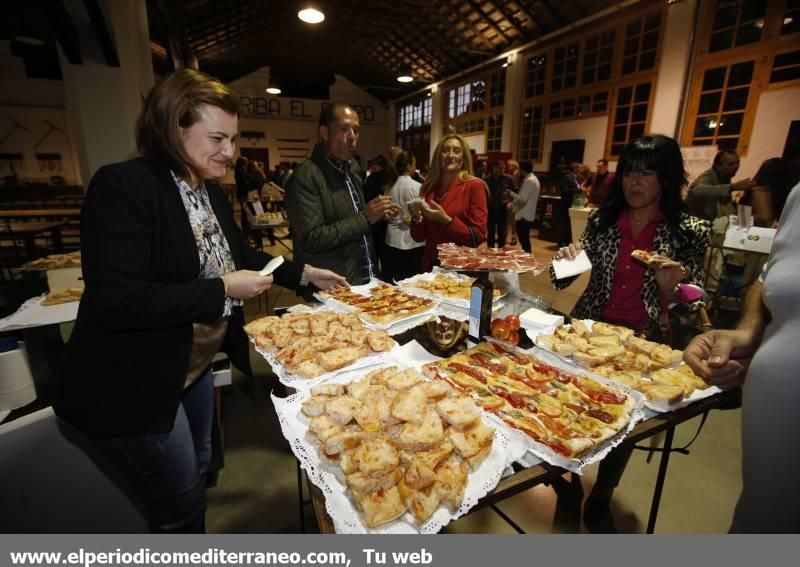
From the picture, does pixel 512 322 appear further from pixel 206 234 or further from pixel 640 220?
pixel 206 234

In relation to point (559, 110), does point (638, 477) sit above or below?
below

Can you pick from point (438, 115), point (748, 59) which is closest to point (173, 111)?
point (748, 59)

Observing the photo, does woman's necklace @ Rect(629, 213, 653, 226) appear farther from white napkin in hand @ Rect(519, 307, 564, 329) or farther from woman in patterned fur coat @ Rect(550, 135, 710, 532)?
white napkin in hand @ Rect(519, 307, 564, 329)

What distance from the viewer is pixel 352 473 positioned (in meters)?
0.91

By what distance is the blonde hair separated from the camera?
3.01m

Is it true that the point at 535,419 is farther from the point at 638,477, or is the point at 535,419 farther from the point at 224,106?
the point at 638,477

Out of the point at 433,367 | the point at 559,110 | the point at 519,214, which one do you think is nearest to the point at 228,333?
the point at 433,367

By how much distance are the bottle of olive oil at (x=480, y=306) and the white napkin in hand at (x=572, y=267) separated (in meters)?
0.38

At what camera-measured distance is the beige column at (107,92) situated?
4945 mm

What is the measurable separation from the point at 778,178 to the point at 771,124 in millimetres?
2952

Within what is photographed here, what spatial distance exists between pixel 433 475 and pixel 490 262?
0.84 metres

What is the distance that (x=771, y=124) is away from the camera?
6105mm

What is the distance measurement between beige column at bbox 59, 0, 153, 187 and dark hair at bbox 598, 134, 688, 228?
5950mm

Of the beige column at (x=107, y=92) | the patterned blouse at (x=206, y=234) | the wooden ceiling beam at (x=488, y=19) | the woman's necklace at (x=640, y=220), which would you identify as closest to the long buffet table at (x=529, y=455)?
the patterned blouse at (x=206, y=234)
